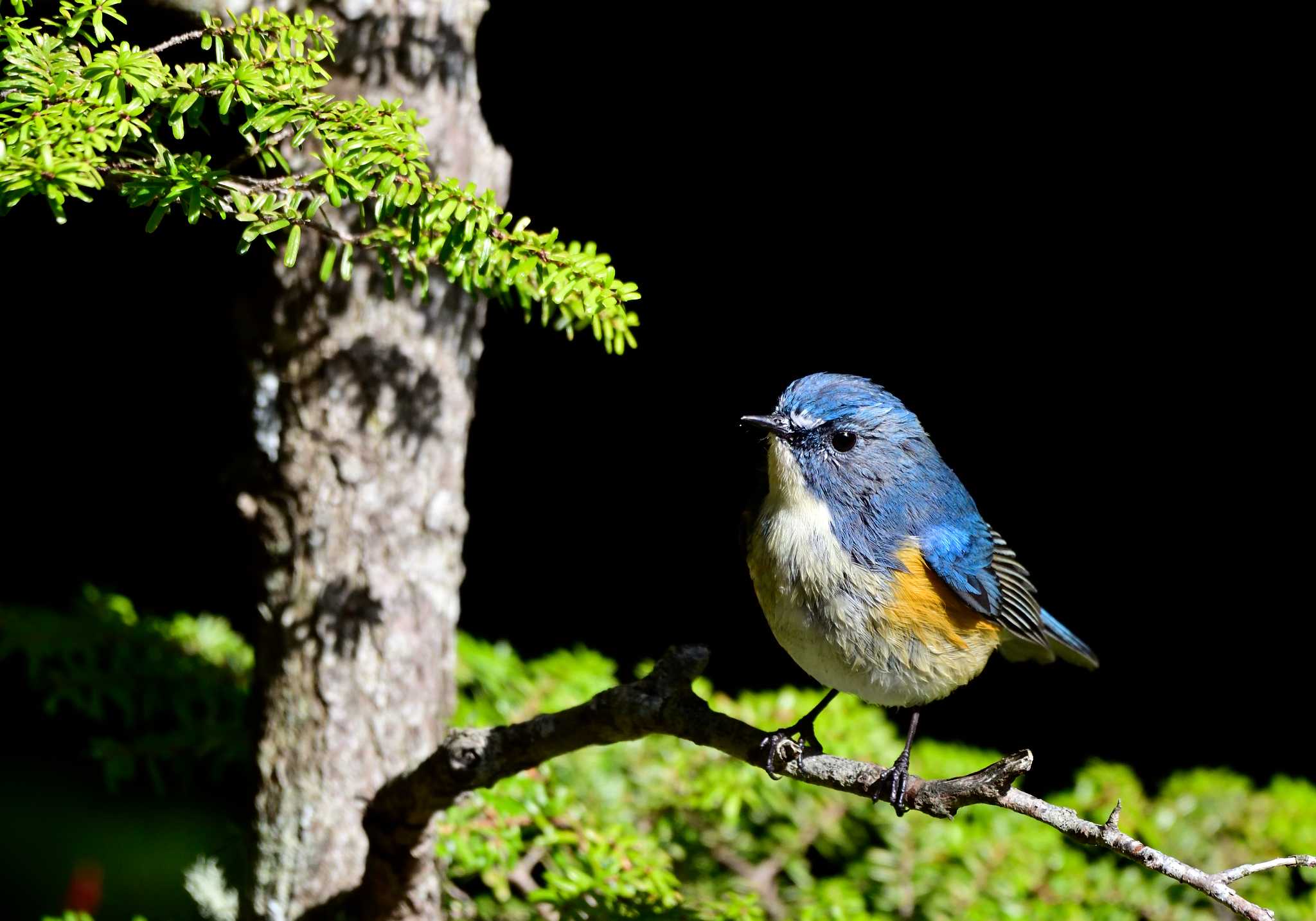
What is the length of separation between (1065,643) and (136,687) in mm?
2170

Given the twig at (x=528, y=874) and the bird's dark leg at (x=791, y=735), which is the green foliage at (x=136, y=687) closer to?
the twig at (x=528, y=874)

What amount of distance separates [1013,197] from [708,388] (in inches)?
53.4

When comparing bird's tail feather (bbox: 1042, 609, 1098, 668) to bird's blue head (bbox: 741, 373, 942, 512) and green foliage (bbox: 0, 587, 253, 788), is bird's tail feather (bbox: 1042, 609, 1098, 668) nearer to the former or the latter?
bird's blue head (bbox: 741, 373, 942, 512)

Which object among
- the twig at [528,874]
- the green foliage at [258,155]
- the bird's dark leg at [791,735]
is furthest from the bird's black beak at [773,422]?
the twig at [528,874]

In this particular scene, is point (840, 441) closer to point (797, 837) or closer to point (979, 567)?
point (979, 567)

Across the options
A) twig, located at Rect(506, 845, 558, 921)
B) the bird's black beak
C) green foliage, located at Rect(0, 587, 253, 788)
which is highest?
the bird's black beak

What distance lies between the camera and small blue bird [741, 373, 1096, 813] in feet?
7.27

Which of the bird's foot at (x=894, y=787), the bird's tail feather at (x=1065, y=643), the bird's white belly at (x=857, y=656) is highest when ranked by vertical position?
the bird's tail feather at (x=1065, y=643)

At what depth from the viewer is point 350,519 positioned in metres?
2.55

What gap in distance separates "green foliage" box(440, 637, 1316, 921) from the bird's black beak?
87cm

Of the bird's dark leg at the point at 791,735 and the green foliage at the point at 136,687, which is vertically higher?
the bird's dark leg at the point at 791,735

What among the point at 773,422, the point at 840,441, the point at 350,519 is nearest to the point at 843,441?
the point at 840,441

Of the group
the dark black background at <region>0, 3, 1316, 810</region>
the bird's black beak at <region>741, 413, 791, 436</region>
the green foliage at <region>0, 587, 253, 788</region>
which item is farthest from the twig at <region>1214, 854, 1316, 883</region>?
the dark black background at <region>0, 3, 1316, 810</region>

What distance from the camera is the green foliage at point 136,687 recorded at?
9.77ft
